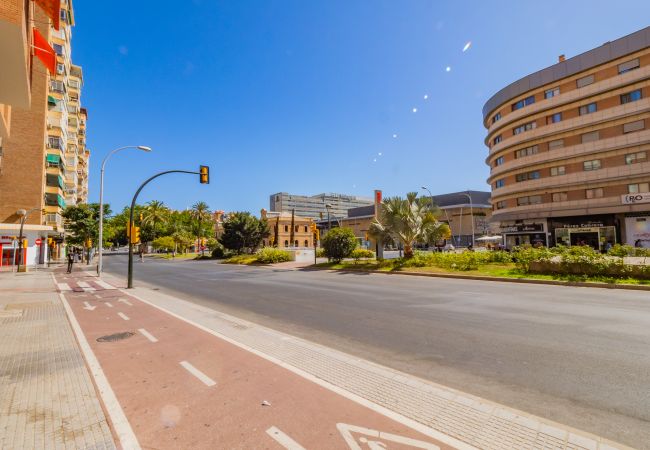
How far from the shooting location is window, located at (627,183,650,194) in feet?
94.9

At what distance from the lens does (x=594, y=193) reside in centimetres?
3244

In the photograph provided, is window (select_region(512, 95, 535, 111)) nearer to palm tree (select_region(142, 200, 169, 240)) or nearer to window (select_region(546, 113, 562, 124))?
window (select_region(546, 113, 562, 124))

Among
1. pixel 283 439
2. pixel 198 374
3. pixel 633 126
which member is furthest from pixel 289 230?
pixel 283 439

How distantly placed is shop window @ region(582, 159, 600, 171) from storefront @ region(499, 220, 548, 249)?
22.0 ft

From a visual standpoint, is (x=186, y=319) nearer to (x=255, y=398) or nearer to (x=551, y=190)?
(x=255, y=398)

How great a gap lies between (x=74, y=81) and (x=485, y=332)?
64971mm

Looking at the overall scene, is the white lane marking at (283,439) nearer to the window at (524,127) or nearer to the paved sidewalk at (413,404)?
the paved sidewalk at (413,404)

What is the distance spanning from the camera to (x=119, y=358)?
5.59m

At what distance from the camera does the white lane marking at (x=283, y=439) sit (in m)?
2.98

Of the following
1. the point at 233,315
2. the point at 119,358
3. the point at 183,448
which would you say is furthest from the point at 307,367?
the point at 233,315

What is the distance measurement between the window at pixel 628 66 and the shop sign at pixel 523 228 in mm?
16153

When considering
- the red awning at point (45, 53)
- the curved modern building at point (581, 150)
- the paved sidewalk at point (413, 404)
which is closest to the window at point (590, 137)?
the curved modern building at point (581, 150)

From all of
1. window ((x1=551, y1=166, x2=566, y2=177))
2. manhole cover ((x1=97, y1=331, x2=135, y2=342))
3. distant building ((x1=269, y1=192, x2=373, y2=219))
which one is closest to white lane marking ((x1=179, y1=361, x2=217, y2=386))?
manhole cover ((x1=97, y1=331, x2=135, y2=342))

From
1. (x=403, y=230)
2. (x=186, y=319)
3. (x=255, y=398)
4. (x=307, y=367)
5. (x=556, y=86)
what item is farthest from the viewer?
(x=556, y=86)
